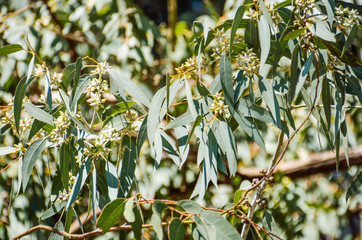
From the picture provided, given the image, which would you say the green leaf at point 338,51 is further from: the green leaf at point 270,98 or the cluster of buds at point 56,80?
the cluster of buds at point 56,80

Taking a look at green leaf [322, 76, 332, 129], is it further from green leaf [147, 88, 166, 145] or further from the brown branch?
the brown branch

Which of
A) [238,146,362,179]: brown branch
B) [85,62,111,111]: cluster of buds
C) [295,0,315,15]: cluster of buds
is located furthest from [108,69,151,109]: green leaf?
[238,146,362,179]: brown branch

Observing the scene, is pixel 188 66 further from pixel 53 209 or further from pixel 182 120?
pixel 53 209

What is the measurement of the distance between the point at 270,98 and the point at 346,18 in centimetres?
23

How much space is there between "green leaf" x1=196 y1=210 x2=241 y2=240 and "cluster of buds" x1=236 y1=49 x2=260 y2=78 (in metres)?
0.27

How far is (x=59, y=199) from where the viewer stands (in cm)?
96

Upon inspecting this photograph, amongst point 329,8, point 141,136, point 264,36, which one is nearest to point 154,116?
point 141,136

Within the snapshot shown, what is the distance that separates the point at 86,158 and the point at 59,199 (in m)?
0.17

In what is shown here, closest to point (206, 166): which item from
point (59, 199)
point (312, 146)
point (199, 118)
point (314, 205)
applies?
point (199, 118)

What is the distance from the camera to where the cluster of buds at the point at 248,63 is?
85 centimetres

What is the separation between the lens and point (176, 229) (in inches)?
31.6

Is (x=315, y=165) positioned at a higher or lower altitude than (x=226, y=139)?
lower

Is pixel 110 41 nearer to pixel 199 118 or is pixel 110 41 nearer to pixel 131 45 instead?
pixel 131 45

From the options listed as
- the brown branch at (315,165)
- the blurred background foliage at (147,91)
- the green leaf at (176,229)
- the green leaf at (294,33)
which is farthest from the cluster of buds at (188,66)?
the brown branch at (315,165)
